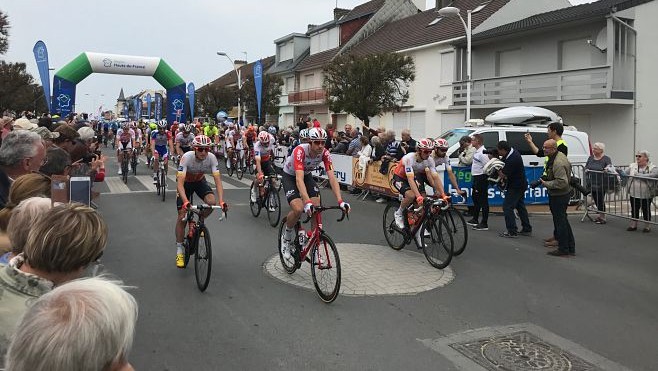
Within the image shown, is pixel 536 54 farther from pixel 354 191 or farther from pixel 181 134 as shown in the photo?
pixel 181 134

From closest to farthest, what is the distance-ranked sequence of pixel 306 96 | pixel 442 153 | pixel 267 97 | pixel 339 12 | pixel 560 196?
1. pixel 560 196
2. pixel 442 153
3. pixel 267 97
4. pixel 306 96
5. pixel 339 12

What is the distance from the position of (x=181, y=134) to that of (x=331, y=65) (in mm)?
10691

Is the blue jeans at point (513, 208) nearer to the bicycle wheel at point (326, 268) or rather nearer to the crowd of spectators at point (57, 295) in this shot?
the bicycle wheel at point (326, 268)

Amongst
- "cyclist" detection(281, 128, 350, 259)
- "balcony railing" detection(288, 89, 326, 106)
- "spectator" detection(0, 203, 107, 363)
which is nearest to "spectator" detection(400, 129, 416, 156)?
"cyclist" detection(281, 128, 350, 259)

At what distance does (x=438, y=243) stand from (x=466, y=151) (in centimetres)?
506

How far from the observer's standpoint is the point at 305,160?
6.94 meters

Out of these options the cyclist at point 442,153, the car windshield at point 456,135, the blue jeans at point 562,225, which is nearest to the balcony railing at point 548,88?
the car windshield at point 456,135

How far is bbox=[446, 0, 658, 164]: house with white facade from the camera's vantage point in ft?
66.7

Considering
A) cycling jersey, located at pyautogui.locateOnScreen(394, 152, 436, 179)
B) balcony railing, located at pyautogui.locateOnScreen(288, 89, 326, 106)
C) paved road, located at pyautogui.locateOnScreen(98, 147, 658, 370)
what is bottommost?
paved road, located at pyautogui.locateOnScreen(98, 147, 658, 370)

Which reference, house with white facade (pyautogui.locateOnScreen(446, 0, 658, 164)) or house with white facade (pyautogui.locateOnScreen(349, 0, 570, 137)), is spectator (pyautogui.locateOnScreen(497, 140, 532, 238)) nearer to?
house with white facade (pyautogui.locateOnScreen(446, 0, 658, 164))

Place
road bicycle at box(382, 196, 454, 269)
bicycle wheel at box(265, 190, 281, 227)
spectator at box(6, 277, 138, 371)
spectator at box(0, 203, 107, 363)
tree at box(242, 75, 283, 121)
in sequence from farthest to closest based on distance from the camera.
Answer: tree at box(242, 75, 283, 121) < bicycle wheel at box(265, 190, 281, 227) < road bicycle at box(382, 196, 454, 269) < spectator at box(0, 203, 107, 363) < spectator at box(6, 277, 138, 371)

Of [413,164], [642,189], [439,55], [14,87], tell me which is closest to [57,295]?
[413,164]

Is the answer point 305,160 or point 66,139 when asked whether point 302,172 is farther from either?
point 66,139

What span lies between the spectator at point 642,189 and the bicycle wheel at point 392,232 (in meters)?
5.04
